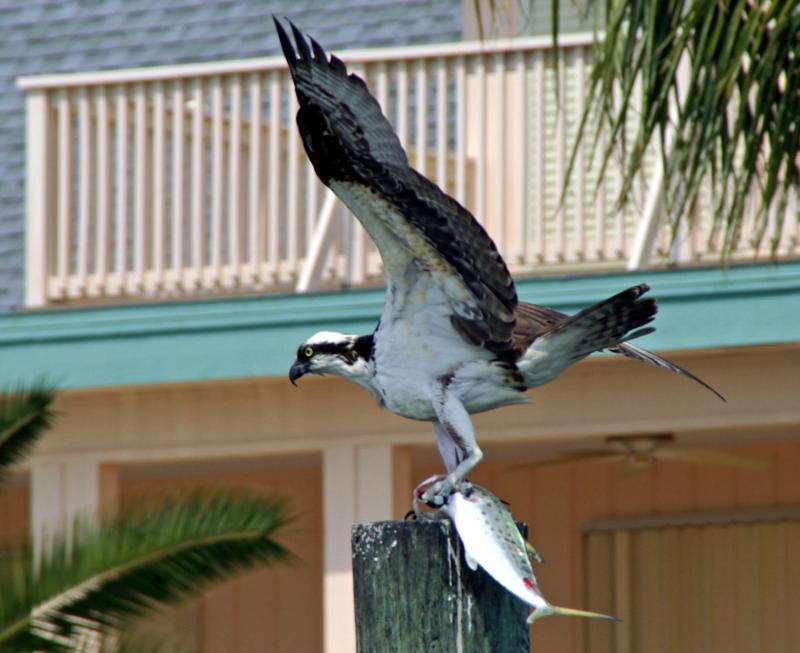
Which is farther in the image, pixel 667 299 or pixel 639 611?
pixel 639 611

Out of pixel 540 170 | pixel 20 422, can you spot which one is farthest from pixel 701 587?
pixel 20 422

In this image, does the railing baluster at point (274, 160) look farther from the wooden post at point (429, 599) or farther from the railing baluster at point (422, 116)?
the wooden post at point (429, 599)

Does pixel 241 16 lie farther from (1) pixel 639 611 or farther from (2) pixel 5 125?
(1) pixel 639 611

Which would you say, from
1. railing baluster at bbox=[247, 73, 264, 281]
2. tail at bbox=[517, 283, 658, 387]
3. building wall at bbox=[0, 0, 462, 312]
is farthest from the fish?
building wall at bbox=[0, 0, 462, 312]

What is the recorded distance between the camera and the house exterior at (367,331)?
7.06m

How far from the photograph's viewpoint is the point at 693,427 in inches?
284

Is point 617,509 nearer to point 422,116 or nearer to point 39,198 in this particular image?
point 422,116

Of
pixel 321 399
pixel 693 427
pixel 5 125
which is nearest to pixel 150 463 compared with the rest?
pixel 321 399

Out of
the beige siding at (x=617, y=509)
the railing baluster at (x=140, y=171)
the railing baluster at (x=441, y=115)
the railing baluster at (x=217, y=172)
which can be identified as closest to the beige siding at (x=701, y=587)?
the beige siding at (x=617, y=509)

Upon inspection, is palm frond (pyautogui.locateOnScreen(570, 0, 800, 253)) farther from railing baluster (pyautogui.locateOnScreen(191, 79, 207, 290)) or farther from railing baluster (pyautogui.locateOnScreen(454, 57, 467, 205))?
railing baluster (pyautogui.locateOnScreen(191, 79, 207, 290))

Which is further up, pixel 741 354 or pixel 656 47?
pixel 656 47

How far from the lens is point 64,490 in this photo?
797cm

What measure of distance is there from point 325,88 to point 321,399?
4.35 metres

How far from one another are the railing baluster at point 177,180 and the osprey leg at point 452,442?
453 cm
